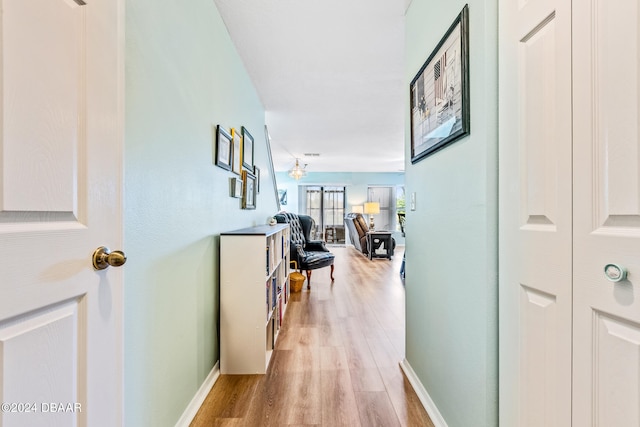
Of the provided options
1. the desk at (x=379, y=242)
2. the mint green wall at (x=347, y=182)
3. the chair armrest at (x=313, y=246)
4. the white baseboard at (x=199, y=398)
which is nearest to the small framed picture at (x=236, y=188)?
the white baseboard at (x=199, y=398)

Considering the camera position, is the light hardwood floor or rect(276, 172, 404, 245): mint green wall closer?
the light hardwood floor

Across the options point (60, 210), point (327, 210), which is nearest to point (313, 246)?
point (60, 210)

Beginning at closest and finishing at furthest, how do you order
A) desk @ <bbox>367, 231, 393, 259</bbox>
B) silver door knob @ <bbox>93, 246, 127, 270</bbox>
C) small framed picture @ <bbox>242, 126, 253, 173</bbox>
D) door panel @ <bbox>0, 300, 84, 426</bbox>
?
door panel @ <bbox>0, 300, 84, 426</bbox> → silver door knob @ <bbox>93, 246, 127, 270</bbox> → small framed picture @ <bbox>242, 126, 253, 173</bbox> → desk @ <bbox>367, 231, 393, 259</bbox>

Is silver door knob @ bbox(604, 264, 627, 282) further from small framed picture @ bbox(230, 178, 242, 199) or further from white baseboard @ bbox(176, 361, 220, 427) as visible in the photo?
small framed picture @ bbox(230, 178, 242, 199)

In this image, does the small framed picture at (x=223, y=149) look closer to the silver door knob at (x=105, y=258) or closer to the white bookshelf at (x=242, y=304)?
the white bookshelf at (x=242, y=304)

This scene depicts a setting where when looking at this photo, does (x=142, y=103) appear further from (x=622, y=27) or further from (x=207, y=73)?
(x=622, y=27)

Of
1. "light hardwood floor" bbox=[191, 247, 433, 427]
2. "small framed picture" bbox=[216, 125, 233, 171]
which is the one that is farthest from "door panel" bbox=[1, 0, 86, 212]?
"light hardwood floor" bbox=[191, 247, 433, 427]

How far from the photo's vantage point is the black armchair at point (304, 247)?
4.04m

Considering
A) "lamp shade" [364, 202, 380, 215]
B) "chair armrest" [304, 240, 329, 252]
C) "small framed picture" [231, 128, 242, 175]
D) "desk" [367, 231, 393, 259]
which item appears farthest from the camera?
"lamp shade" [364, 202, 380, 215]

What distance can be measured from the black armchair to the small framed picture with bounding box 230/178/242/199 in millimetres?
1519

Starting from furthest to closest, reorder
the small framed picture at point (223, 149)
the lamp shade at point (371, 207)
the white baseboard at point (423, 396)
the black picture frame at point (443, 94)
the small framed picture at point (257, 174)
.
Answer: the lamp shade at point (371, 207) < the small framed picture at point (257, 174) < the small framed picture at point (223, 149) < the white baseboard at point (423, 396) < the black picture frame at point (443, 94)

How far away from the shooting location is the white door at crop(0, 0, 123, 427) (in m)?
0.56

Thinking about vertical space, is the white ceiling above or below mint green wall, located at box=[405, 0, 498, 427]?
above

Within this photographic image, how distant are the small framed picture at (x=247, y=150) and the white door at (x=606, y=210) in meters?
2.29
